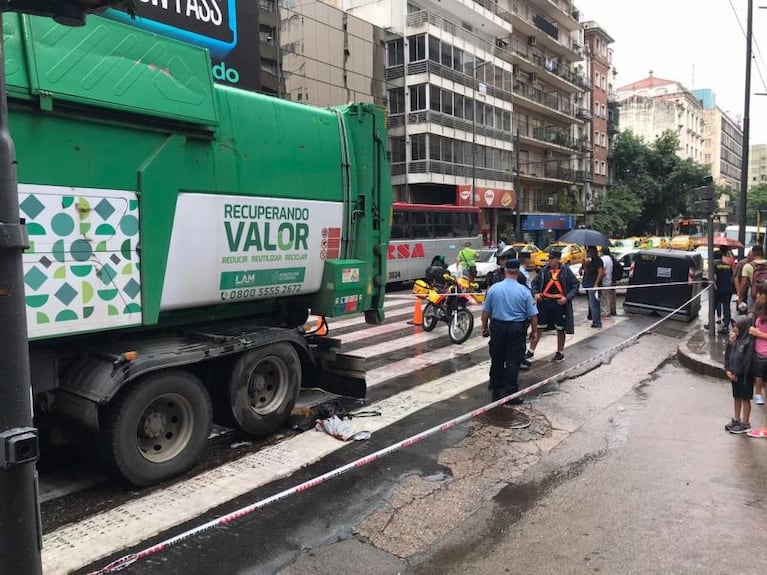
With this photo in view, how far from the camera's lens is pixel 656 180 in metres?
60.6

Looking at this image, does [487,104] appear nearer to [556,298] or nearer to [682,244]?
[682,244]

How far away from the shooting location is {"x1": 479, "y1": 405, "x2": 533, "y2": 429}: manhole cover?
6359mm

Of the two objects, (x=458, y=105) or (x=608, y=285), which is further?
(x=458, y=105)

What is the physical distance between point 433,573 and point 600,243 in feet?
37.1

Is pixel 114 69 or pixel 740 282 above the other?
pixel 114 69

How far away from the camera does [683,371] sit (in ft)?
29.6

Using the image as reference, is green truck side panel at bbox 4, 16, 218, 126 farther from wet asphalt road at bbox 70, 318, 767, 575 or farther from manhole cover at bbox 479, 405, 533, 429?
manhole cover at bbox 479, 405, 533, 429

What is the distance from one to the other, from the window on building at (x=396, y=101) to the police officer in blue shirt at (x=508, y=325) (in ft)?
114

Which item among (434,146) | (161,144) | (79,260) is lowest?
(79,260)

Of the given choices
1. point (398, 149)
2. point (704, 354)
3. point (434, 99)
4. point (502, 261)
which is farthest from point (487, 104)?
point (704, 354)

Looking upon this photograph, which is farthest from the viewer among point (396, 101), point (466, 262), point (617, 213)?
point (617, 213)

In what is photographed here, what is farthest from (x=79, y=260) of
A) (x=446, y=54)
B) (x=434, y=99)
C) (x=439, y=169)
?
(x=446, y=54)

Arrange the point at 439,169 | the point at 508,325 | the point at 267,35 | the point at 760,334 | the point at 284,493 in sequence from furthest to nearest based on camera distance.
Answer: the point at 439,169
the point at 267,35
the point at 508,325
the point at 760,334
the point at 284,493

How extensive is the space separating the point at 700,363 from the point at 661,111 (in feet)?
290
